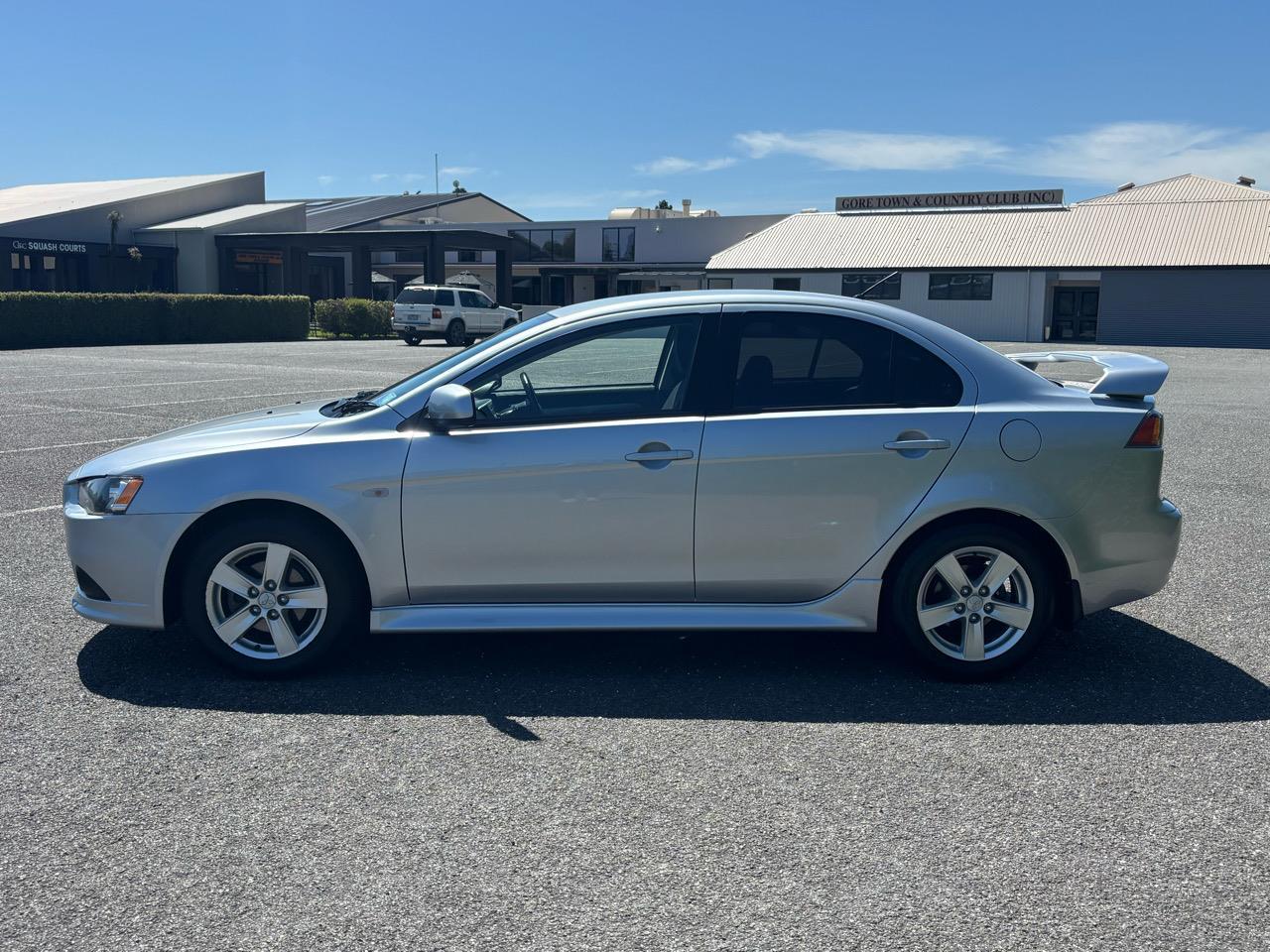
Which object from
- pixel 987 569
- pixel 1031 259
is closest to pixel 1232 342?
pixel 1031 259

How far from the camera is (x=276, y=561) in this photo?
486cm

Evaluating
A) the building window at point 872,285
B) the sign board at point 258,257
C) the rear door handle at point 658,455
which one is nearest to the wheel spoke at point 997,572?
the rear door handle at point 658,455

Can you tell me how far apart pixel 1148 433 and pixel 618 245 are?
2206 inches

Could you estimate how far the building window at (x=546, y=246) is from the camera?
199 feet

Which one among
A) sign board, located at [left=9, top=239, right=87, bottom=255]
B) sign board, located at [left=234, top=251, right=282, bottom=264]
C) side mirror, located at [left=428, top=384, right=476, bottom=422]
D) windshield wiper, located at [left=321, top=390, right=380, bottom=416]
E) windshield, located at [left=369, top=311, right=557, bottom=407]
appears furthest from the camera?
sign board, located at [left=234, top=251, right=282, bottom=264]

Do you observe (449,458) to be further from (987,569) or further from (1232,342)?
(1232,342)

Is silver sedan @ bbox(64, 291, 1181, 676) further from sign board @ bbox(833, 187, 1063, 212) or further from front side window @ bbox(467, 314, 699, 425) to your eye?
sign board @ bbox(833, 187, 1063, 212)

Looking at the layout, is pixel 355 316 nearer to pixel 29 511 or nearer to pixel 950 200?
pixel 950 200

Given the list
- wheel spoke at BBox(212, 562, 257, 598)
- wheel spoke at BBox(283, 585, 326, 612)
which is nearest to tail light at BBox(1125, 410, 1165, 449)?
wheel spoke at BBox(283, 585, 326, 612)

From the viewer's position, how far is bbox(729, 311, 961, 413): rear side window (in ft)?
16.4

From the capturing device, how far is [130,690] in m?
4.79

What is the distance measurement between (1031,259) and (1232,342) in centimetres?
796

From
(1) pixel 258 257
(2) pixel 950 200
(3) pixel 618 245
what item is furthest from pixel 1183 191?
(1) pixel 258 257

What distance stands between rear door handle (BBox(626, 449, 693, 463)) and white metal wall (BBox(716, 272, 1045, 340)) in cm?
4079
